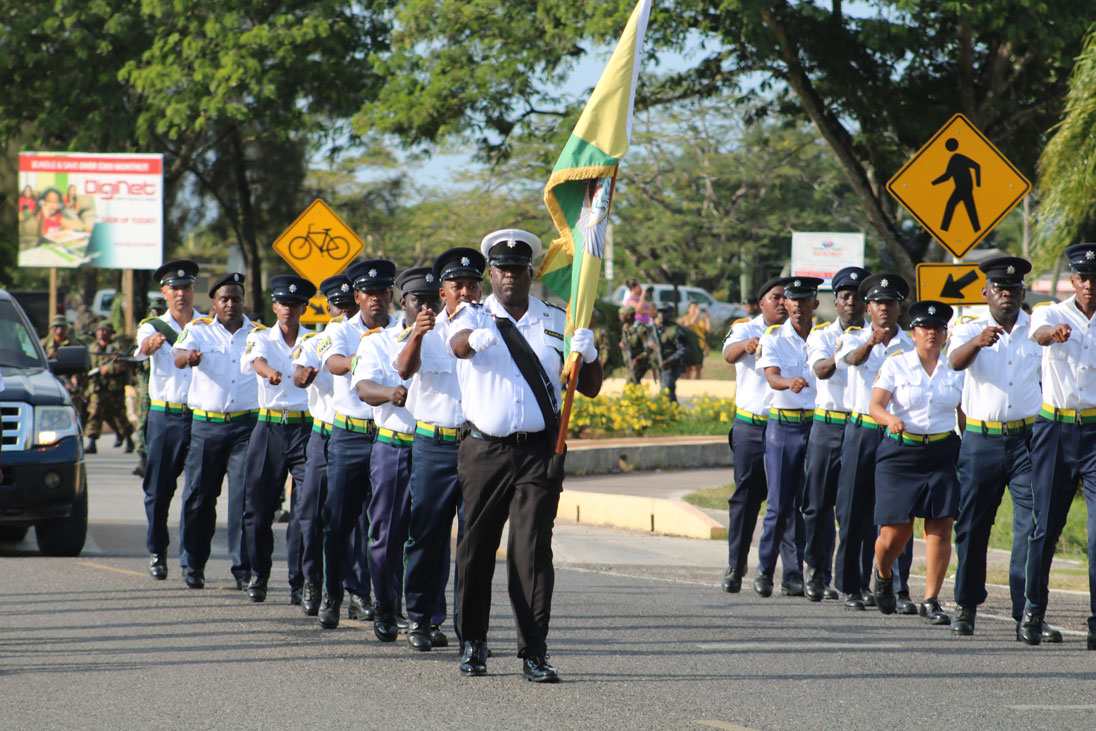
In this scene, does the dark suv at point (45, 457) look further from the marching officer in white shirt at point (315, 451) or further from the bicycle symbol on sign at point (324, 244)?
the bicycle symbol on sign at point (324, 244)

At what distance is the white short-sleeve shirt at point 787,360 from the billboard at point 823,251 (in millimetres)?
9807

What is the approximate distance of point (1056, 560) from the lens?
40.8 feet

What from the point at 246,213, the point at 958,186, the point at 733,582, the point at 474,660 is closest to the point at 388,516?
the point at 474,660

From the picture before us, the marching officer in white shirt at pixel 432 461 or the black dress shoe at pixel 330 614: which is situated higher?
the marching officer in white shirt at pixel 432 461

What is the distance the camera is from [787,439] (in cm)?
1062

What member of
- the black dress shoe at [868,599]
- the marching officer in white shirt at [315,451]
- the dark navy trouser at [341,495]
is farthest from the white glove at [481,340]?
the black dress shoe at [868,599]

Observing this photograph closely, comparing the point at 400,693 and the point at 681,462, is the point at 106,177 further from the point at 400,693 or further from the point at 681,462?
the point at 400,693

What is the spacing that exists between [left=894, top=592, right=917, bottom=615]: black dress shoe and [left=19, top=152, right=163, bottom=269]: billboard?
20596mm

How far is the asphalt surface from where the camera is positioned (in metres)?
6.50

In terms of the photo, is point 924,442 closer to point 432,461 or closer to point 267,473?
point 432,461

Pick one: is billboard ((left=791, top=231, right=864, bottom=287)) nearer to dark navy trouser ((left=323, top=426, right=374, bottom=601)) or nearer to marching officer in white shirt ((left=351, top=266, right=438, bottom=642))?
dark navy trouser ((left=323, top=426, right=374, bottom=601))

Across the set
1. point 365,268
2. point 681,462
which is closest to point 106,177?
point 681,462

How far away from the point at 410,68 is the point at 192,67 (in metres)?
6.51

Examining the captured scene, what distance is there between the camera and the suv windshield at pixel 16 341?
12.2 m
